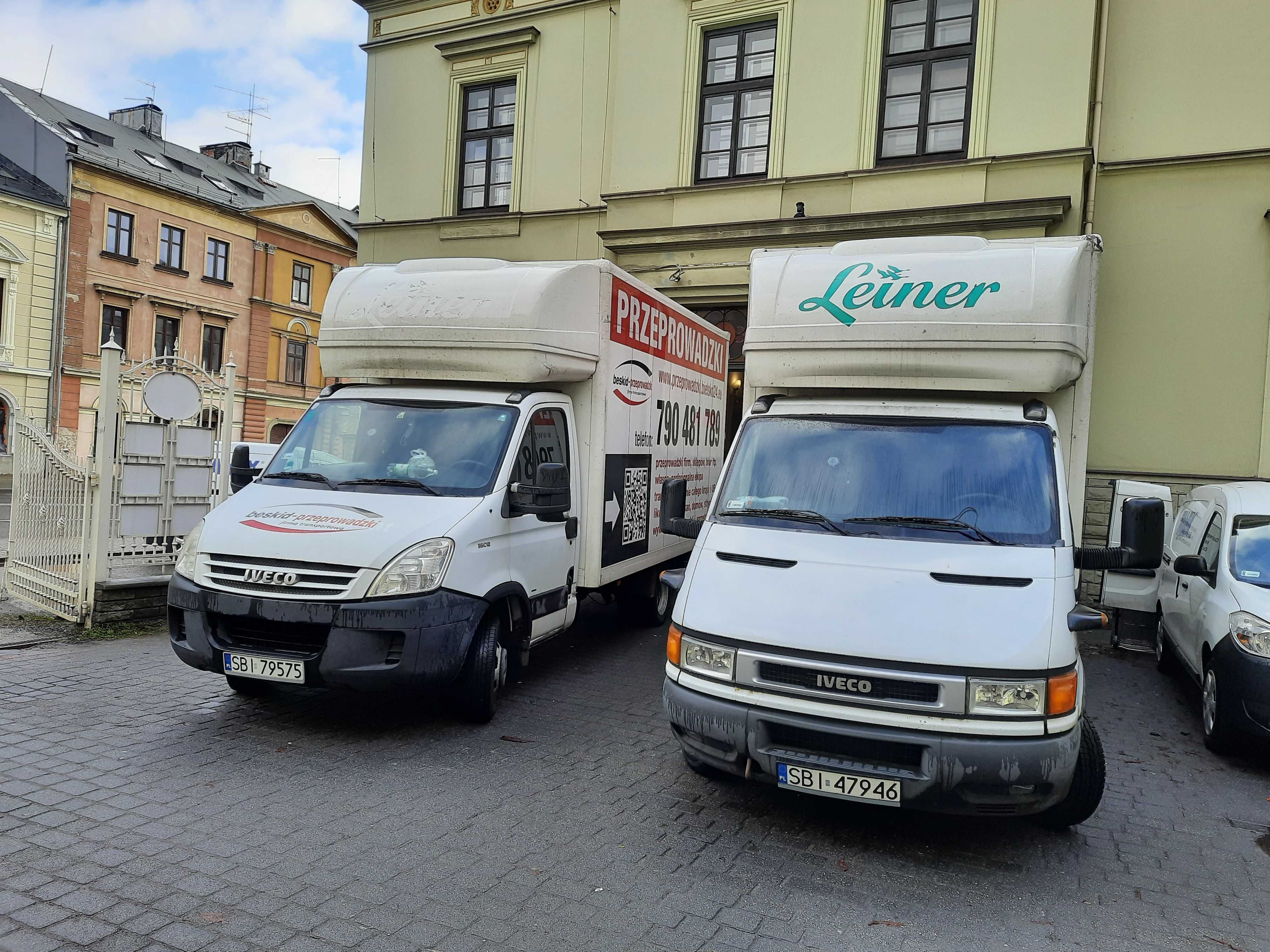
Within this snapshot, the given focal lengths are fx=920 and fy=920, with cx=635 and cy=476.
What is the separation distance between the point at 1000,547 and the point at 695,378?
18.5 ft

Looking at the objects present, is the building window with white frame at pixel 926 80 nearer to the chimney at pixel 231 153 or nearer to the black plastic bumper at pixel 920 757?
the black plastic bumper at pixel 920 757

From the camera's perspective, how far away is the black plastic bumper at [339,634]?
516cm

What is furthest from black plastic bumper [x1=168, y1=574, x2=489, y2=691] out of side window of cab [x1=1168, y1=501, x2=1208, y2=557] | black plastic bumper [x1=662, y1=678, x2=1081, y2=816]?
side window of cab [x1=1168, y1=501, x2=1208, y2=557]

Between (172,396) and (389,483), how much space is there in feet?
12.2

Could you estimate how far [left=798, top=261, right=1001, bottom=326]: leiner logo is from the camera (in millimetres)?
5285

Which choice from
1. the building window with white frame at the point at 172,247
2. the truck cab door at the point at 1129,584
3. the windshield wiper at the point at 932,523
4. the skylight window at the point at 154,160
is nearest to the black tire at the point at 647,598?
the truck cab door at the point at 1129,584

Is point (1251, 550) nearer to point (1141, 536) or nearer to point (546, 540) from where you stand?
point (1141, 536)

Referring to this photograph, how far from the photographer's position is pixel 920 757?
3.85 meters

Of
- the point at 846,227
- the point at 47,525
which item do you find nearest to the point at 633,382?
the point at 47,525

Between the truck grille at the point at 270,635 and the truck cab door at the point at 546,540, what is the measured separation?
1.32m

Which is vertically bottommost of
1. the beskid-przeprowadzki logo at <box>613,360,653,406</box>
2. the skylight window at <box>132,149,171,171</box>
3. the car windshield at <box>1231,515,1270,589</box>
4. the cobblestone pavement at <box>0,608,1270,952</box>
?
the cobblestone pavement at <box>0,608,1270,952</box>

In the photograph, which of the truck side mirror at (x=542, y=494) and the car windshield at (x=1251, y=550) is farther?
the car windshield at (x=1251, y=550)

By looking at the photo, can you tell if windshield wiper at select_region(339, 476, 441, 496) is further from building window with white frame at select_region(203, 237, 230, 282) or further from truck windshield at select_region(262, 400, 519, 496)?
building window with white frame at select_region(203, 237, 230, 282)

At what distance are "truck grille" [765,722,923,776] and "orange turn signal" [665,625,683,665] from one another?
57 centimetres
